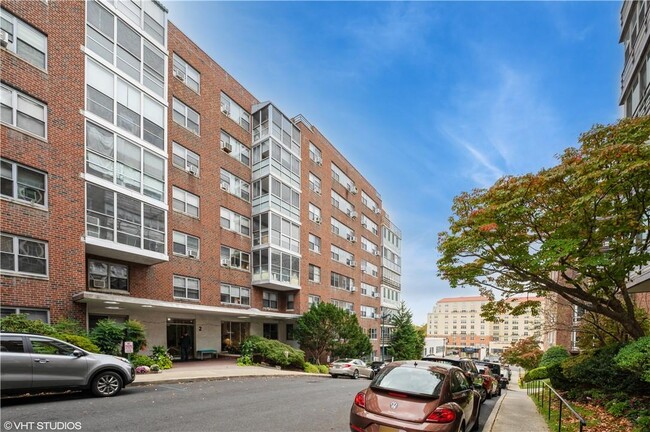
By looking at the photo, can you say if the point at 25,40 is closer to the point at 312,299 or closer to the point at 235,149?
the point at 235,149

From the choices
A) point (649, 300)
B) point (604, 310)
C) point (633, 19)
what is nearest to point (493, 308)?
point (604, 310)

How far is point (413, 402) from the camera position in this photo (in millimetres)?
5977

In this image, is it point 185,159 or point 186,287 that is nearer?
point 186,287

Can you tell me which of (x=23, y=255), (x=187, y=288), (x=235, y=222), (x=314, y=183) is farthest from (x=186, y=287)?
(x=314, y=183)

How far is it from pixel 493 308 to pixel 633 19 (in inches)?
585

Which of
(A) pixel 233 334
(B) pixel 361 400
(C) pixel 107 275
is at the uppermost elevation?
(C) pixel 107 275

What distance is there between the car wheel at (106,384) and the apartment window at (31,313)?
6.25 m

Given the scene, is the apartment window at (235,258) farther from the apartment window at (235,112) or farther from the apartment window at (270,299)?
the apartment window at (235,112)

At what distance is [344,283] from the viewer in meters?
38.3

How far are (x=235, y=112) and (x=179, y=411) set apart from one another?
22521 millimetres

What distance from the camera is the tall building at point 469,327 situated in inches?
5458

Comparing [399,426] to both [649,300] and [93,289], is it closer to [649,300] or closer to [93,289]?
[93,289]

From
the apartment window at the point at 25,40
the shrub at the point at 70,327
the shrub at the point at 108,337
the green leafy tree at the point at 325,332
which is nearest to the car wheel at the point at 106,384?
the shrub at the point at 70,327

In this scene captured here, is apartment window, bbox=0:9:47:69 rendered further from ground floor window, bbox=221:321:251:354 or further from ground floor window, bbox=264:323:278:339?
ground floor window, bbox=264:323:278:339
